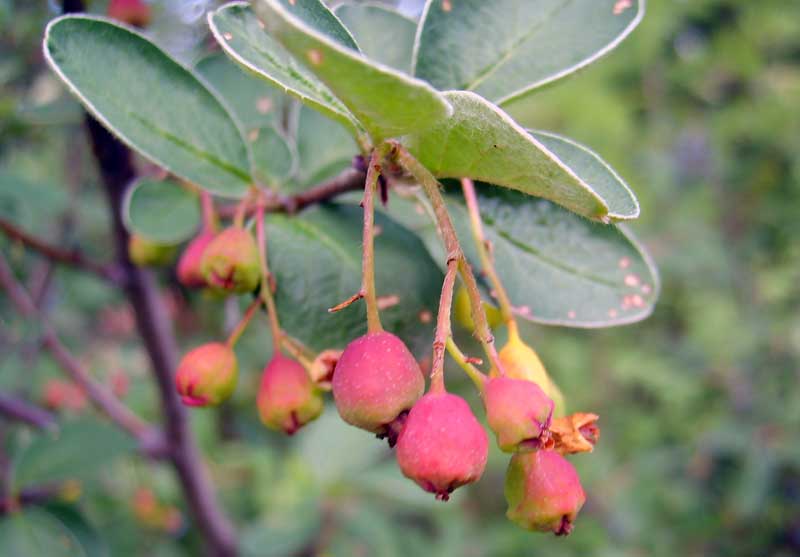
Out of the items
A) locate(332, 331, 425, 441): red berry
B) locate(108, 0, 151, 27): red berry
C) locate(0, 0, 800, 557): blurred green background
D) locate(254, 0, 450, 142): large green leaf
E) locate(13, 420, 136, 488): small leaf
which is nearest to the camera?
locate(254, 0, 450, 142): large green leaf

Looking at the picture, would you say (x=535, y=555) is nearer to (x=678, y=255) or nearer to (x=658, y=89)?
(x=678, y=255)

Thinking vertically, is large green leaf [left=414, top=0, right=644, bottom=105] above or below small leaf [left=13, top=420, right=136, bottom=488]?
above

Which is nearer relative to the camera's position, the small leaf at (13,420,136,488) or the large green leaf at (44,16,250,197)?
the large green leaf at (44,16,250,197)

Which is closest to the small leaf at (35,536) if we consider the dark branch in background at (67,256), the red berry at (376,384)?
the dark branch in background at (67,256)

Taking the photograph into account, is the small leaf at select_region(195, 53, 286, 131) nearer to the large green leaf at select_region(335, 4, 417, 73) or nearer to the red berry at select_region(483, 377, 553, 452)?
the large green leaf at select_region(335, 4, 417, 73)

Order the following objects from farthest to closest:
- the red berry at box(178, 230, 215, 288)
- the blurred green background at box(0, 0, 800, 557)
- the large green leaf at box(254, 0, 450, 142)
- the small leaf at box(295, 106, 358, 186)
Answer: the blurred green background at box(0, 0, 800, 557) → the small leaf at box(295, 106, 358, 186) → the red berry at box(178, 230, 215, 288) → the large green leaf at box(254, 0, 450, 142)

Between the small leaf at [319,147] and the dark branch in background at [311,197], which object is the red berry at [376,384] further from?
the small leaf at [319,147]

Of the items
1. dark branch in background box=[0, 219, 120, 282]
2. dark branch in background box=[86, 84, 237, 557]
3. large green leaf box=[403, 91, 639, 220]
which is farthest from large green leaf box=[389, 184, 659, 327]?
dark branch in background box=[0, 219, 120, 282]
